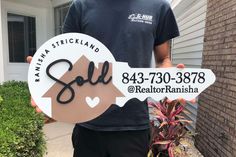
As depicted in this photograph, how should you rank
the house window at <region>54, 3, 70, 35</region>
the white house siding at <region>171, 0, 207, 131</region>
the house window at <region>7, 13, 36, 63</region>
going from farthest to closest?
the house window at <region>54, 3, 70, 35</region>
the house window at <region>7, 13, 36, 63</region>
the white house siding at <region>171, 0, 207, 131</region>

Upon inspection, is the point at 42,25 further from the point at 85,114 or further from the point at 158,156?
the point at 85,114

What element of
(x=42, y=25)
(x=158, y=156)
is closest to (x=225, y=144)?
(x=158, y=156)

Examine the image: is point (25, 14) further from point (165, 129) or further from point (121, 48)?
point (121, 48)

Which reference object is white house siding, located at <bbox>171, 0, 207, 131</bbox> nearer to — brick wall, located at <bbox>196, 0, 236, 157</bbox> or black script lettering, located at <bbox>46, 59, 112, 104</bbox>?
brick wall, located at <bbox>196, 0, 236, 157</bbox>

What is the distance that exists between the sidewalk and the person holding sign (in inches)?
126

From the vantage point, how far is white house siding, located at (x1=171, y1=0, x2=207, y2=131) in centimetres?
603

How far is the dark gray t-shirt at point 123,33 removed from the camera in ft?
5.64

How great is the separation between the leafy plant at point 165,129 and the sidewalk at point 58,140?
4.20 ft

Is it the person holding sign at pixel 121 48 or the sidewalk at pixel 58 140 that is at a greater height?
Result: the person holding sign at pixel 121 48

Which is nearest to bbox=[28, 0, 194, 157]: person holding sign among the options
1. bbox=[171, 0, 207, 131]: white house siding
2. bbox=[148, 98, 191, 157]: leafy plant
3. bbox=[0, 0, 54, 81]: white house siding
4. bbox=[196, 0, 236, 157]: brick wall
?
bbox=[196, 0, 236, 157]: brick wall

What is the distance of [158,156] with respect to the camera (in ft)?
13.9

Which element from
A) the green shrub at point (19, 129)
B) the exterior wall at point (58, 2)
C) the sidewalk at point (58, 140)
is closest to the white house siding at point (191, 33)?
the sidewalk at point (58, 140)

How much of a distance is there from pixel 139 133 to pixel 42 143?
2.45 meters

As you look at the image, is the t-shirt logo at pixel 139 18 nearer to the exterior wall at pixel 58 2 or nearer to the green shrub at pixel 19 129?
the green shrub at pixel 19 129
